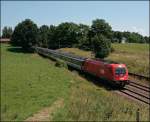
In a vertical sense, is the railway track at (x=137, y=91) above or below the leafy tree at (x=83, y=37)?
below

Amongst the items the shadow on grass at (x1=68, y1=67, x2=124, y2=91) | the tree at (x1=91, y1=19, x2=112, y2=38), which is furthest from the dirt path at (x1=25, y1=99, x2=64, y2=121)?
the tree at (x1=91, y1=19, x2=112, y2=38)

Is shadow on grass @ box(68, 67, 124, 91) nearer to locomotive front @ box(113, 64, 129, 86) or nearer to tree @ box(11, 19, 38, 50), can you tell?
locomotive front @ box(113, 64, 129, 86)

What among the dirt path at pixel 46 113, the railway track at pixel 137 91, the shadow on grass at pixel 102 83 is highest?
the dirt path at pixel 46 113

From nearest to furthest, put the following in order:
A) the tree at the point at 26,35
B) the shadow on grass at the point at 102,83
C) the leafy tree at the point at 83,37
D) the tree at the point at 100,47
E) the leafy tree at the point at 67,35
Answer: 1. the shadow on grass at the point at 102,83
2. the tree at the point at 100,47
3. the tree at the point at 26,35
4. the leafy tree at the point at 83,37
5. the leafy tree at the point at 67,35

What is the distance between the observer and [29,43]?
99000 mm

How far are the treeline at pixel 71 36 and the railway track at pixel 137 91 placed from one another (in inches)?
1143

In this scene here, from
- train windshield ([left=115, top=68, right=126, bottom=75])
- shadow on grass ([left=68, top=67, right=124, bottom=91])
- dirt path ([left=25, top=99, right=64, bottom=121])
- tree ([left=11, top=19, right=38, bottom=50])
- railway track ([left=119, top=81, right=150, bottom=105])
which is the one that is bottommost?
shadow on grass ([left=68, top=67, right=124, bottom=91])

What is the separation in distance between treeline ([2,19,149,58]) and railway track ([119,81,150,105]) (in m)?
29.0

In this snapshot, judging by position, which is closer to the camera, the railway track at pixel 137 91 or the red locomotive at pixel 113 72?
the railway track at pixel 137 91

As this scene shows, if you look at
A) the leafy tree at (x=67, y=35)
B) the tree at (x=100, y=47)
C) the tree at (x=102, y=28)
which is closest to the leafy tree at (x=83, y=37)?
the leafy tree at (x=67, y=35)

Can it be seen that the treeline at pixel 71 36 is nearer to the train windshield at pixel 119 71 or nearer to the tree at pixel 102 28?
the tree at pixel 102 28

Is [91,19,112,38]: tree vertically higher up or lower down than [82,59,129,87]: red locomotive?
higher up

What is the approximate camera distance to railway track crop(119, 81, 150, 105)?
28833mm

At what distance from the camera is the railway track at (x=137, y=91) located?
28833 mm
